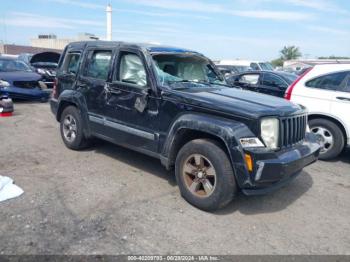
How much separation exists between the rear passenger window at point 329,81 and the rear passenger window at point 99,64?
3840mm

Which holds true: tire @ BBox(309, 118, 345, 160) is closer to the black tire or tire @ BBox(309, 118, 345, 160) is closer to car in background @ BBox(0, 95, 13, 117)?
the black tire

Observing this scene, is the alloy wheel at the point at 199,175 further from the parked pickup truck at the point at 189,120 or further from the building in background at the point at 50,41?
the building in background at the point at 50,41

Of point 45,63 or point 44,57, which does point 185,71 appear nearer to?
point 45,63

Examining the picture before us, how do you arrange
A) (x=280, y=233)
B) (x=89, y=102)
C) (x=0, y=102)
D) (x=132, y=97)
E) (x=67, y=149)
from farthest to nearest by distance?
(x=0, y=102), (x=67, y=149), (x=89, y=102), (x=132, y=97), (x=280, y=233)

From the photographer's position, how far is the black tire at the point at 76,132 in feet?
18.7

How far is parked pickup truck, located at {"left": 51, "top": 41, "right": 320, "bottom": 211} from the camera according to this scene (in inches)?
141

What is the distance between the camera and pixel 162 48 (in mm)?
4918

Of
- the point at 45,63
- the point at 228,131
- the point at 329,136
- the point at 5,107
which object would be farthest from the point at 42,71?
the point at 228,131

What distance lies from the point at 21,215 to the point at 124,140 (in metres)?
1.79

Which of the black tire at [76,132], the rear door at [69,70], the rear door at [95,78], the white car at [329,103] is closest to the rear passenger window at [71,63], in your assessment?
the rear door at [69,70]

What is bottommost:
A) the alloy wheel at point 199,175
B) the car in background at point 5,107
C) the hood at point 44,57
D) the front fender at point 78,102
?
the alloy wheel at point 199,175

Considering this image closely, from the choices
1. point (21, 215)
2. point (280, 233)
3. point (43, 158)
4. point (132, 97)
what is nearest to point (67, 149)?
point (43, 158)

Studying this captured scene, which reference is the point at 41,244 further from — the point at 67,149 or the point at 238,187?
the point at 67,149

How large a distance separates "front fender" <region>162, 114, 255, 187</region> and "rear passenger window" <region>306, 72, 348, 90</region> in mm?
3398
